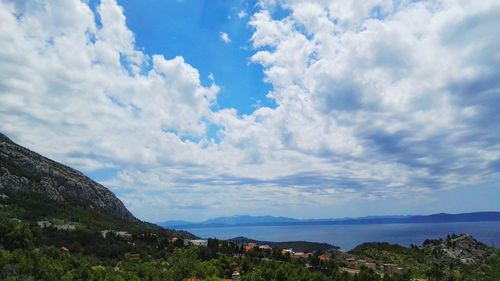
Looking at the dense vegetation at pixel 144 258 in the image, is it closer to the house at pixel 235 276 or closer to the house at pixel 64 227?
the house at pixel 235 276

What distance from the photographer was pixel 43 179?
134625 millimetres

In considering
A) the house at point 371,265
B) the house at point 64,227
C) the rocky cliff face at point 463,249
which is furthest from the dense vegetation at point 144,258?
the house at point 371,265

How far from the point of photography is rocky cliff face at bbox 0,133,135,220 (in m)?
123

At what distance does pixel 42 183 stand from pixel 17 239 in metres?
76.2

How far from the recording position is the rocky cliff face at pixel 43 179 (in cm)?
12281

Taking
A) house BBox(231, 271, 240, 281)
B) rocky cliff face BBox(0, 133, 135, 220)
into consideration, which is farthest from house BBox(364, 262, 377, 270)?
rocky cliff face BBox(0, 133, 135, 220)

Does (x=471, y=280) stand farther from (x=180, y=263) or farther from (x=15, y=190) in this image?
(x=15, y=190)

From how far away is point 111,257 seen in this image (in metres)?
72.1

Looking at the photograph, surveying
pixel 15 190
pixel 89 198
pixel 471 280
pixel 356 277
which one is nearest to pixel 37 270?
Result: pixel 356 277

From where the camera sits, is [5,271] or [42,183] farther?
[42,183]

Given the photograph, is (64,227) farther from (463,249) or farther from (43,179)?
(463,249)

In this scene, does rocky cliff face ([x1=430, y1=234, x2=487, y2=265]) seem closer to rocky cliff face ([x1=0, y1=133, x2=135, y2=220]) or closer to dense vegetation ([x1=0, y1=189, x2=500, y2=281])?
dense vegetation ([x1=0, y1=189, x2=500, y2=281])

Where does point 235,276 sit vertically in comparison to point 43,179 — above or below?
below

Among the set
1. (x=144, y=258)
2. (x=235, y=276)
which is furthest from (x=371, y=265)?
(x=144, y=258)
